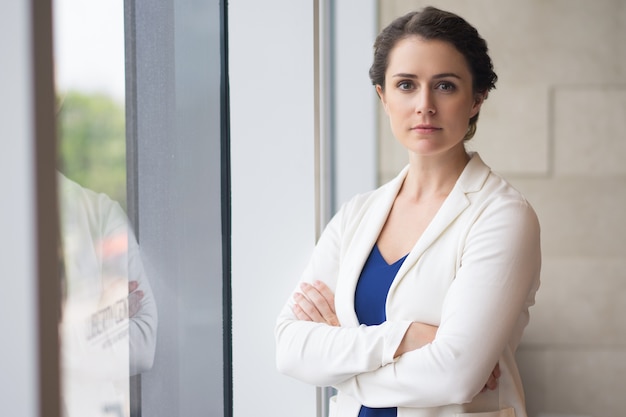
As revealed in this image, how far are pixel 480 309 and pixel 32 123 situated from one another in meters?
0.99

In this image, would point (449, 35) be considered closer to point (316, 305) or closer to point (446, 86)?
point (446, 86)

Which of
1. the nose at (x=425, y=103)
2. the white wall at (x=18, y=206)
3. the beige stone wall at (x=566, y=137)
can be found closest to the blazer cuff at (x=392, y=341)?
the nose at (x=425, y=103)

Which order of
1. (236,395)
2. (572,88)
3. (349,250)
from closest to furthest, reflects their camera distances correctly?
(349,250), (236,395), (572,88)

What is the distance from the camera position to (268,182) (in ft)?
6.33

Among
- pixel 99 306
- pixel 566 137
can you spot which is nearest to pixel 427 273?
pixel 99 306

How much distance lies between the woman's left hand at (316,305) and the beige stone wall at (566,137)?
2.87 ft

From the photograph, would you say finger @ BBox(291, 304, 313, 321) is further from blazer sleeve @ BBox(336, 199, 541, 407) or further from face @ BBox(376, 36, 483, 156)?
face @ BBox(376, 36, 483, 156)

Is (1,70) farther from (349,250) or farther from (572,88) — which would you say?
(572,88)

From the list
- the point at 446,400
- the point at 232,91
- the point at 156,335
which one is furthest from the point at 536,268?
the point at 232,91

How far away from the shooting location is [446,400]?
1.32 metres

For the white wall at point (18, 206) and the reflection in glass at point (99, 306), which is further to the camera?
the reflection in glass at point (99, 306)

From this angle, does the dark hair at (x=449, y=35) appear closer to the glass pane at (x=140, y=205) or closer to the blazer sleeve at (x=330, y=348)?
the glass pane at (x=140, y=205)

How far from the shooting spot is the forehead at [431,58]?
1477 millimetres

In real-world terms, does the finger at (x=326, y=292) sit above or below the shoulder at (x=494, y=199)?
below
